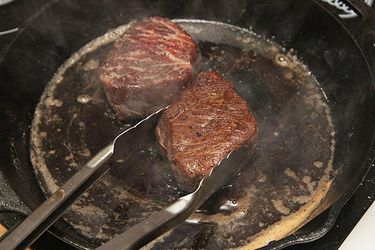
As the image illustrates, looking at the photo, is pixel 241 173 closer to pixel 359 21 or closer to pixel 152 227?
pixel 152 227

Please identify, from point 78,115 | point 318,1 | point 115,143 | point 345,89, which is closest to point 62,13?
point 78,115

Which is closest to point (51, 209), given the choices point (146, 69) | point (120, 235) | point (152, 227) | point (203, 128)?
point (120, 235)

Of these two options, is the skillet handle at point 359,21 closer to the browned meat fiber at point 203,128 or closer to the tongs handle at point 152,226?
the browned meat fiber at point 203,128

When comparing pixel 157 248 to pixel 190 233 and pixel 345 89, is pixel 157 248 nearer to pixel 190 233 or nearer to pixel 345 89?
pixel 190 233

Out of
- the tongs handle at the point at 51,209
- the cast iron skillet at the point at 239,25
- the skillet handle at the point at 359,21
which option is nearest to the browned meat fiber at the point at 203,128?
the tongs handle at the point at 51,209

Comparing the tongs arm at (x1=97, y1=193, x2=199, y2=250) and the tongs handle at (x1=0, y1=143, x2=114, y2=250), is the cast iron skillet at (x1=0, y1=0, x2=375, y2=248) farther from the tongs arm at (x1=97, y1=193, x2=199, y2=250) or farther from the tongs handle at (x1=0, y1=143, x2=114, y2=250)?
the tongs arm at (x1=97, y1=193, x2=199, y2=250)

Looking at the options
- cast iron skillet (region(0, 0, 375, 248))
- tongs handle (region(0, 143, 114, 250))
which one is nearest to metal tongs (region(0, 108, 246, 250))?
tongs handle (region(0, 143, 114, 250))

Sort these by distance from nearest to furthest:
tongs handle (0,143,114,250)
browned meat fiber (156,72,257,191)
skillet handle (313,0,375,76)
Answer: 1. tongs handle (0,143,114,250)
2. browned meat fiber (156,72,257,191)
3. skillet handle (313,0,375,76)
